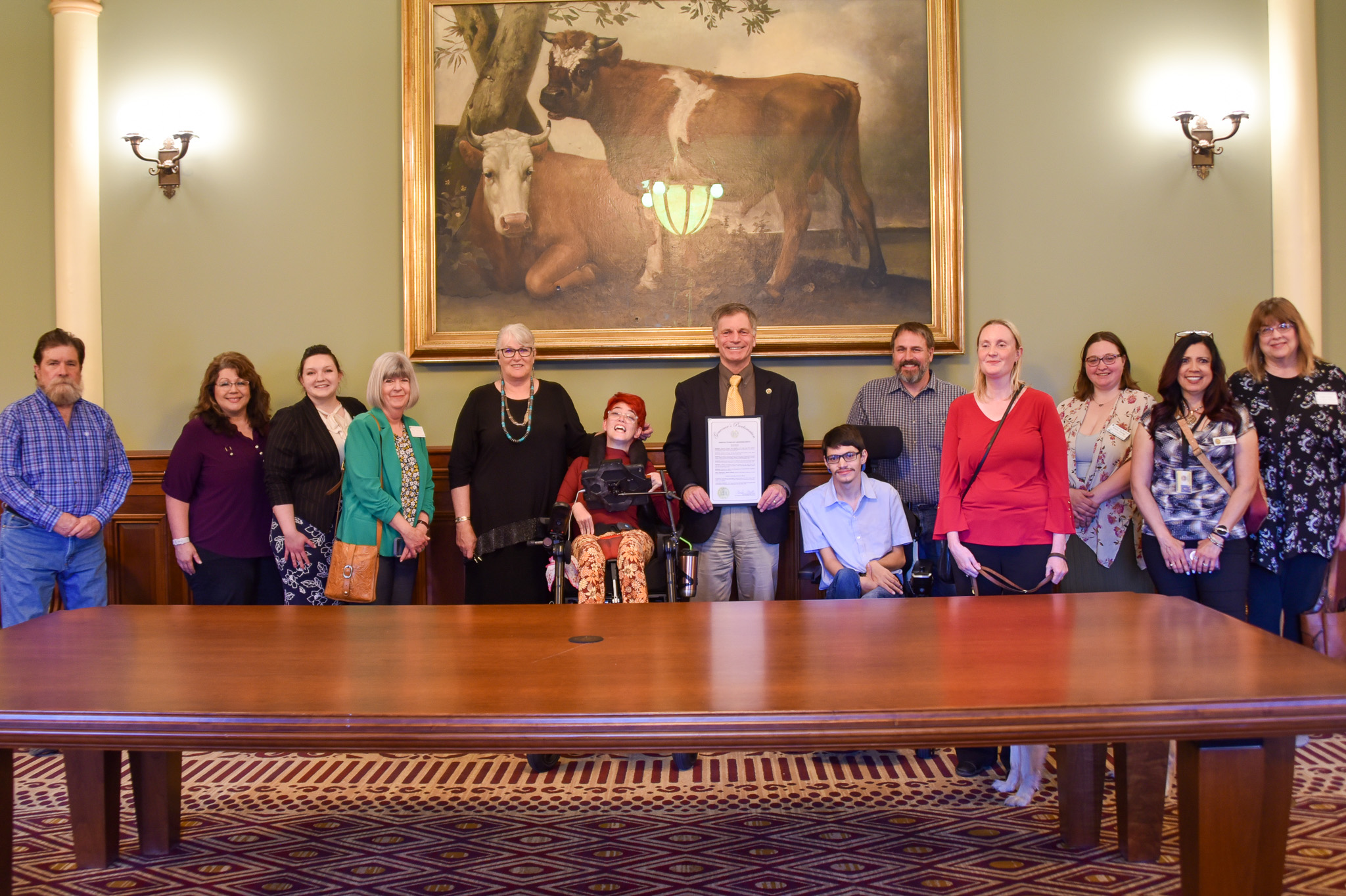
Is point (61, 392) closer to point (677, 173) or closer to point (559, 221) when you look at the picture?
point (559, 221)

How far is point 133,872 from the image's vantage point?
275cm

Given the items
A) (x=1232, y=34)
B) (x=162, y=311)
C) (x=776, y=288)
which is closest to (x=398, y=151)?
(x=162, y=311)

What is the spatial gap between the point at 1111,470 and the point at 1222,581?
678 millimetres

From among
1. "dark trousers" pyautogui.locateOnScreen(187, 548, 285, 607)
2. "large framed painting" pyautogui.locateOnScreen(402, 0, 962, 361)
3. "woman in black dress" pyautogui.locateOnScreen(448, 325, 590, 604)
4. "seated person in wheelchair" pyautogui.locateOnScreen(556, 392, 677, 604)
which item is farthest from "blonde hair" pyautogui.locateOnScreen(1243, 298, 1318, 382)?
"dark trousers" pyautogui.locateOnScreen(187, 548, 285, 607)

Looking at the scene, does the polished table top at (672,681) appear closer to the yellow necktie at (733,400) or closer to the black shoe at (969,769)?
the black shoe at (969,769)

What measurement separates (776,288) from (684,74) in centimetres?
120

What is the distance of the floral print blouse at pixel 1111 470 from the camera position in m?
4.23

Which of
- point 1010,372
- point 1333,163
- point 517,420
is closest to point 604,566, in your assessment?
point 517,420

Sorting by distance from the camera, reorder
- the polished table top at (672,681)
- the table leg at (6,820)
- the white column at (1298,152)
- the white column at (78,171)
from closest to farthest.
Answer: the polished table top at (672,681) → the table leg at (6,820) → the white column at (1298,152) → the white column at (78,171)

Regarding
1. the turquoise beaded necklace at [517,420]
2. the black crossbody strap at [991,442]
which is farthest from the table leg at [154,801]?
the black crossbody strap at [991,442]

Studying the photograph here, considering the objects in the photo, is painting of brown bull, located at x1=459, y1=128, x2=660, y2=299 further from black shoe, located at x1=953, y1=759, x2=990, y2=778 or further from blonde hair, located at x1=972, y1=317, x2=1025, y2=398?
black shoe, located at x1=953, y1=759, x2=990, y2=778

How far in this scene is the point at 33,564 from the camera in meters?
4.23

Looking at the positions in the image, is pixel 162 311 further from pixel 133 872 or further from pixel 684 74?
pixel 133 872

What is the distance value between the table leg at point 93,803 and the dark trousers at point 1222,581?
11.8ft
